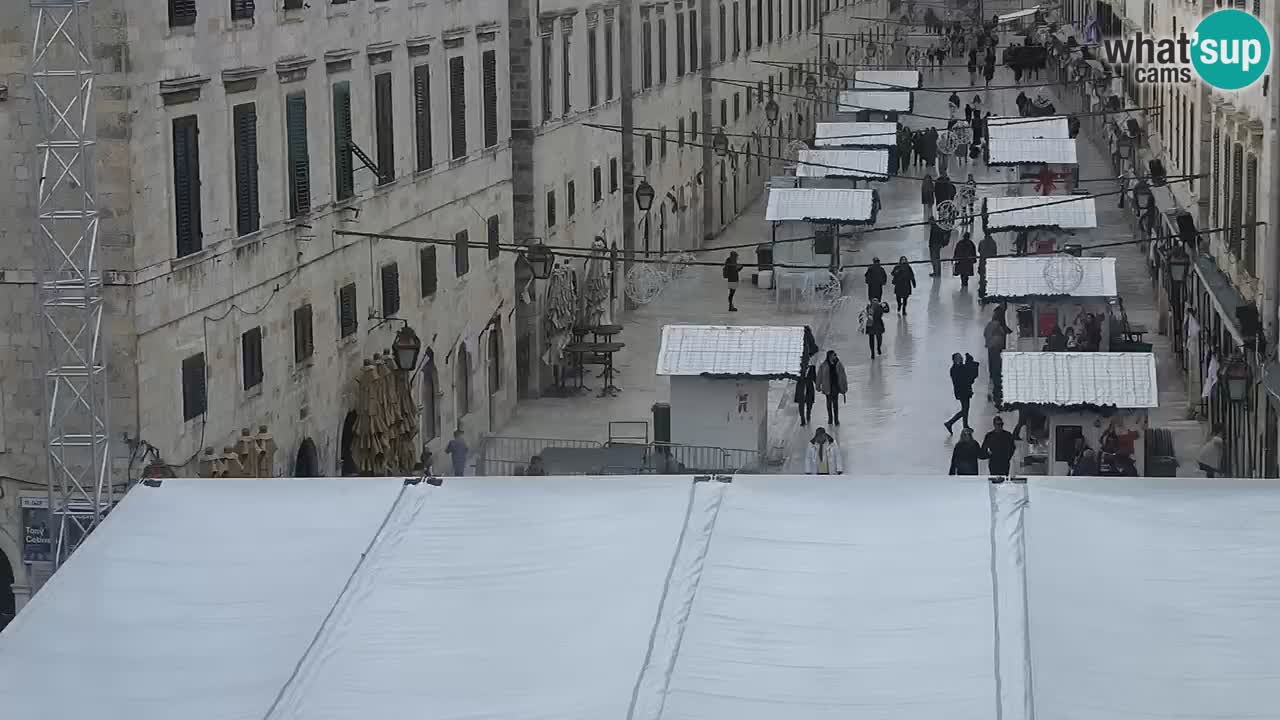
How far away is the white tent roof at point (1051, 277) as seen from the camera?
3628cm

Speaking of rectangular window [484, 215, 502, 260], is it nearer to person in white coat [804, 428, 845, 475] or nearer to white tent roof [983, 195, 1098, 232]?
person in white coat [804, 428, 845, 475]

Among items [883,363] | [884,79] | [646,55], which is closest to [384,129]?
[883,363]

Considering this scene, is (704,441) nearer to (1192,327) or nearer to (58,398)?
(1192,327)

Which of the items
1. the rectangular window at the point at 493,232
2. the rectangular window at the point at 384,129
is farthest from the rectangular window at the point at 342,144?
the rectangular window at the point at 493,232

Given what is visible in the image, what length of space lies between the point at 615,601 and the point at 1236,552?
390 centimetres

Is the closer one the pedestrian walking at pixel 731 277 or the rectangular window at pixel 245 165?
the rectangular window at pixel 245 165

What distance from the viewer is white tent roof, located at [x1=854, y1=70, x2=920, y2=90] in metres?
70.9

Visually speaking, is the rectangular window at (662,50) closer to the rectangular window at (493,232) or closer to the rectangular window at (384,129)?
the rectangular window at (493,232)

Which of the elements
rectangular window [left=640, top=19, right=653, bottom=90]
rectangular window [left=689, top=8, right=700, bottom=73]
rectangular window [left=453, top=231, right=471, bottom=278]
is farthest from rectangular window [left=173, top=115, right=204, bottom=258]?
rectangular window [left=689, top=8, right=700, bottom=73]

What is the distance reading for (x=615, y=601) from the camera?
15.1 meters

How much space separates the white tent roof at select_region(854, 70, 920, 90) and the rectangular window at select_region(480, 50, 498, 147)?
3264cm

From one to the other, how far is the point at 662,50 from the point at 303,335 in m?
26.3

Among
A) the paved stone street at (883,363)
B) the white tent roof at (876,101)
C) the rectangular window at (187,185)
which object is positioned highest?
the rectangular window at (187,185)

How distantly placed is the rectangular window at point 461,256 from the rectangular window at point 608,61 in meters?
11.4
